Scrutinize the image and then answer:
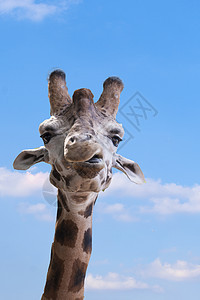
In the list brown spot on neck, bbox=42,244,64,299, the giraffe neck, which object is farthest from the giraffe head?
brown spot on neck, bbox=42,244,64,299

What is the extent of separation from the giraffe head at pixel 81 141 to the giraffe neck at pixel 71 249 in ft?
1.02

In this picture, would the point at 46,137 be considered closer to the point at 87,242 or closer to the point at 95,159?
the point at 95,159

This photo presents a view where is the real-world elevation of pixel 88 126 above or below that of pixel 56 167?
above

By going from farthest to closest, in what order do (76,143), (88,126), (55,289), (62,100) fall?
1. (62,100)
2. (55,289)
3. (88,126)
4. (76,143)

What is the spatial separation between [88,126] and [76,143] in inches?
19.8

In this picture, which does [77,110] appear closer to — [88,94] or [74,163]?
[88,94]

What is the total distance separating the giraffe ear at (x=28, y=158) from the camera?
5.22 m

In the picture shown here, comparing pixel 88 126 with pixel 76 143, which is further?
pixel 88 126

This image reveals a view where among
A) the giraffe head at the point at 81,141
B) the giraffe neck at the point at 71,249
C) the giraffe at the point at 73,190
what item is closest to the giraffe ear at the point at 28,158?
the giraffe head at the point at 81,141

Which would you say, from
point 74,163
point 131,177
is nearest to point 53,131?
point 74,163

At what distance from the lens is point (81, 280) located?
15.4 feet

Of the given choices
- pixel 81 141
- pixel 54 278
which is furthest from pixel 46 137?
pixel 54 278

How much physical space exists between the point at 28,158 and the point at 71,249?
1456mm

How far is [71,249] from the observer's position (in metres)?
4.66
